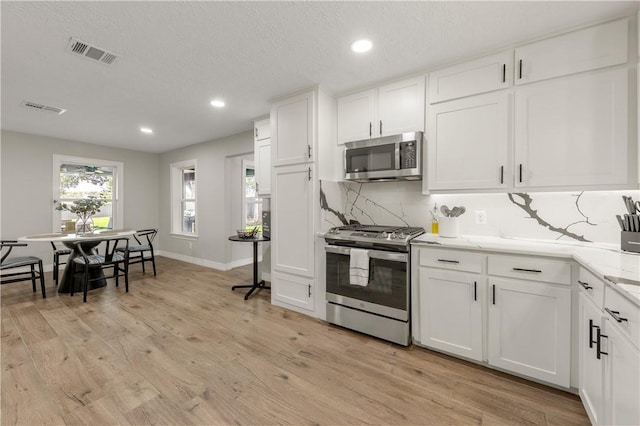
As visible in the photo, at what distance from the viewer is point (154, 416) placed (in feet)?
5.08

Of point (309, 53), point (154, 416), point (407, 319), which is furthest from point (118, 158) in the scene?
point (407, 319)

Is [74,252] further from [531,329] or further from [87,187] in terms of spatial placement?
[531,329]

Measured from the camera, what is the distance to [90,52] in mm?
2207

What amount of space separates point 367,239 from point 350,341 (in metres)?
0.92

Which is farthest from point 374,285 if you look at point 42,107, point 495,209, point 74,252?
point 42,107

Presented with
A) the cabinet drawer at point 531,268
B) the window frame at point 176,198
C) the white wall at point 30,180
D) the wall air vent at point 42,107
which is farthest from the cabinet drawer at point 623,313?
the white wall at point 30,180

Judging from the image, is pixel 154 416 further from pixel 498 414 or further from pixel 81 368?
pixel 498 414

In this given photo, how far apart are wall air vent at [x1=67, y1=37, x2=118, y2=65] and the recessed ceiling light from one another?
1.96 m

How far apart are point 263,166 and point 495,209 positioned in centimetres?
275

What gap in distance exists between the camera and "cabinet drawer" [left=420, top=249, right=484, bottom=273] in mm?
2014

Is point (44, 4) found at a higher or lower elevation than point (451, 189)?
higher

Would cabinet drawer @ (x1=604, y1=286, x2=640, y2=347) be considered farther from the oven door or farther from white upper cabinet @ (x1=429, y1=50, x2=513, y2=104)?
white upper cabinet @ (x1=429, y1=50, x2=513, y2=104)

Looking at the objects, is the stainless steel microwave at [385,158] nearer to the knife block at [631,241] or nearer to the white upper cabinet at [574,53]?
the white upper cabinet at [574,53]

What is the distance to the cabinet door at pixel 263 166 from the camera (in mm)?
3729
